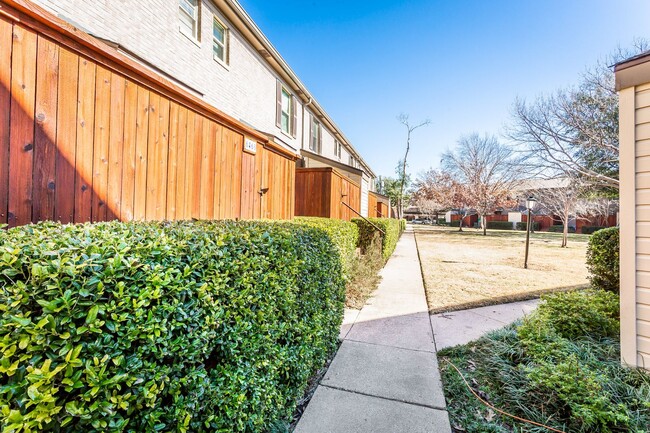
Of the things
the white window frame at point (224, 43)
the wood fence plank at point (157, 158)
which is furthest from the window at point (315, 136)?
the wood fence plank at point (157, 158)

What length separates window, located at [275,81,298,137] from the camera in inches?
418

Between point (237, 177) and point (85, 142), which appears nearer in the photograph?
point (85, 142)

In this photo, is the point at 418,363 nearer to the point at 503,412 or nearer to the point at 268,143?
the point at 503,412

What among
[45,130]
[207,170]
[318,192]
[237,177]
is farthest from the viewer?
[318,192]

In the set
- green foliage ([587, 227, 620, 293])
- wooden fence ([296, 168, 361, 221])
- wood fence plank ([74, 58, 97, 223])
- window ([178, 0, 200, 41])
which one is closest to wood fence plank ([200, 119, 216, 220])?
wood fence plank ([74, 58, 97, 223])

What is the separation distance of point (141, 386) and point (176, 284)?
42 centimetres

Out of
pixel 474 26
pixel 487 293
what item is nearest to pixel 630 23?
pixel 474 26

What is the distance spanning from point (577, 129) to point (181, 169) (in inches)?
715

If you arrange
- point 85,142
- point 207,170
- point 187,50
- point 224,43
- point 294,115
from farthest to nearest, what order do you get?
point 294,115
point 224,43
point 187,50
point 207,170
point 85,142

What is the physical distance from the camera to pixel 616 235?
464cm

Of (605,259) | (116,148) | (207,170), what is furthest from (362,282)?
(116,148)

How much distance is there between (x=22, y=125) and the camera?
62.4 inches

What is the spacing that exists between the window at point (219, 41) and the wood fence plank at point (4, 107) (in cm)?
681

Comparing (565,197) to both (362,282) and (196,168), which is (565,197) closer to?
(362,282)
